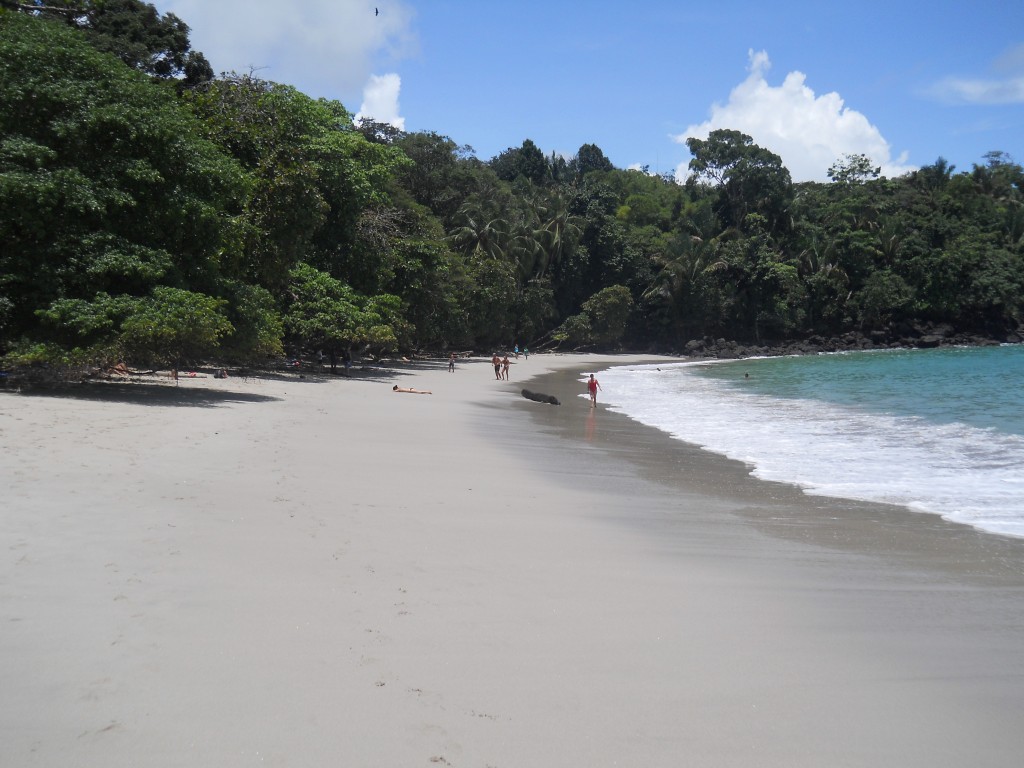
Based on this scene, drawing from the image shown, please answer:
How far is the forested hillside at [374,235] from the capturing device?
13.7 m

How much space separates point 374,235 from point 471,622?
88.8 ft

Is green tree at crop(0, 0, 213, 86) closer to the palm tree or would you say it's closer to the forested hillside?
the forested hillside

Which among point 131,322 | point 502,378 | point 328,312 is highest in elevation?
point 328,312

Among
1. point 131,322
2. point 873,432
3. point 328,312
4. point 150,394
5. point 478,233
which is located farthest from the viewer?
point 478,233

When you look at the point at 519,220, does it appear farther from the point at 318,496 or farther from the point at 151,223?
the point at 318,496

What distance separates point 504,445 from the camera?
12.6 metres

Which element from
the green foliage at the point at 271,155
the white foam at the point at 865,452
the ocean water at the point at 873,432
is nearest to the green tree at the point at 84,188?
the green foliage at the point at 271,155

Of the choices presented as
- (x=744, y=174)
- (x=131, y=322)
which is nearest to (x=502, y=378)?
(x=131, y=322)

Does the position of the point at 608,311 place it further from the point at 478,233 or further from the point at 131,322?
the point at 131,322

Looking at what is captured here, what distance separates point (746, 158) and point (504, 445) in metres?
60.5

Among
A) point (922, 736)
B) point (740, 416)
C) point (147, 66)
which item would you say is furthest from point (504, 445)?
point (147, 66)

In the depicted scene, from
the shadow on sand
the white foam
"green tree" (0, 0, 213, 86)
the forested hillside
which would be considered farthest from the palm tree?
the shadow on sand

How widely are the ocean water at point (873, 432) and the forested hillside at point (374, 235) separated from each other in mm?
9705

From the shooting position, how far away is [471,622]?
455 cm
